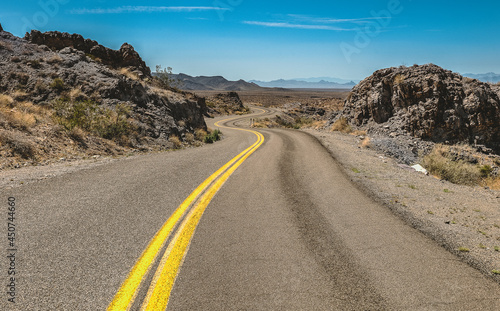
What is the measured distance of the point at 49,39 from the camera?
2697 cm

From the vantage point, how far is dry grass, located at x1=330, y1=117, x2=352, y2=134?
23.3 meters

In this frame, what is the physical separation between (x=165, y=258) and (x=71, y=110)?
10826 mm

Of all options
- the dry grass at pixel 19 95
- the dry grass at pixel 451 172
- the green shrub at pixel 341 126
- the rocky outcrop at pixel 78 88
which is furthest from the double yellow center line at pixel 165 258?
the green shrub at pixel 341 126

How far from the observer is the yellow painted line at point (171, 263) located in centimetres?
273

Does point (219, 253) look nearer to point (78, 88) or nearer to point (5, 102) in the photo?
point (5, 102)

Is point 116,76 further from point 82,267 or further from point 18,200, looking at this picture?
point 82,267

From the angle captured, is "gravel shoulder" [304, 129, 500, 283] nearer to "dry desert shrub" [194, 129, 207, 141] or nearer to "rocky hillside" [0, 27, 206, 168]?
"rocky hillside" [0, 27, 206, 168]

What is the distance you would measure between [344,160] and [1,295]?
10.0m

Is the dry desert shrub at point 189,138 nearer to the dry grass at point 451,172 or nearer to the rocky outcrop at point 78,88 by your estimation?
the rocky outcrop at point 78,88

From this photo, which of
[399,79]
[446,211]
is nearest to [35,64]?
[446,211]

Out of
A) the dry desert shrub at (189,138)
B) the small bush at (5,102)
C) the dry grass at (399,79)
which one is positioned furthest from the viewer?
the dry grass at (399,79)

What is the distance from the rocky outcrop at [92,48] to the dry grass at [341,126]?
18.8m

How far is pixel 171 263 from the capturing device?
3.35 metres

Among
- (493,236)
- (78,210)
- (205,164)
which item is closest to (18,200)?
(78,210)
